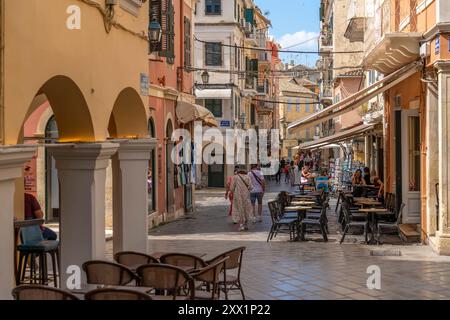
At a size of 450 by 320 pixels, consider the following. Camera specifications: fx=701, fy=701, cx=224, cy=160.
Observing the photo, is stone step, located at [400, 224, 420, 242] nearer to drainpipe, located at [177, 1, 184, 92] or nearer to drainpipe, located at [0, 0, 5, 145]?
drainpipe, located at [177, 1, 184, 92]

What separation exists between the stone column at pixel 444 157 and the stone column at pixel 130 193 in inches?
244

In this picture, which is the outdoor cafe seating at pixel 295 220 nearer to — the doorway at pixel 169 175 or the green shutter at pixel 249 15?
the doorway at pixel 169 175

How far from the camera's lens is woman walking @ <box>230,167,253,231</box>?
18.8 metres

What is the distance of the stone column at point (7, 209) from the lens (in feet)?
18.9

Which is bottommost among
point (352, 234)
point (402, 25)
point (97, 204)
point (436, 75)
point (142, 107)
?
point (352, 234)

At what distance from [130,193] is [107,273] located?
275 centimetres

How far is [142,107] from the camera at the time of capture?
10344 millimetres

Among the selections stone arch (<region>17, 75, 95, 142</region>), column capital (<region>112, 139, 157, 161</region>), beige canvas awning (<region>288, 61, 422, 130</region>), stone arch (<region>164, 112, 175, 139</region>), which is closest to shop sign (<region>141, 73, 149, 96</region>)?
column capital (<region>112, 139, 157, 161</region>)

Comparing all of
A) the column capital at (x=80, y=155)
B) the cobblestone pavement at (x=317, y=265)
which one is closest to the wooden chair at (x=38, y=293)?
the column capital at (x=80, y=155)

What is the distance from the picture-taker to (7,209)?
5.90m
